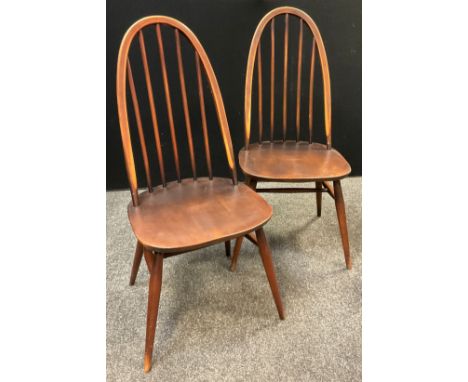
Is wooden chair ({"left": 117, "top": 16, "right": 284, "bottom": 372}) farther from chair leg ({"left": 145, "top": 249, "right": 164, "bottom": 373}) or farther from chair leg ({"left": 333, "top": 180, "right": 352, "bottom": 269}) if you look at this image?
chair leg ({"left": 333, "top": 180, "right": 352, "bottom": 269})

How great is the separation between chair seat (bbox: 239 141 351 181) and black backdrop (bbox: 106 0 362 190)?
59 centimetres

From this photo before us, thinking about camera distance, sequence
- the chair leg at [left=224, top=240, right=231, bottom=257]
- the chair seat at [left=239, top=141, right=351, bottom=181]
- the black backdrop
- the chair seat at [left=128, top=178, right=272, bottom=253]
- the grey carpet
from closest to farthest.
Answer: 1. the chair seat at [left=128, top=178, right=272, bottom=253]
2. the grey carpet
3. the chair seat at [left=239, top=141, right=351, bottom=181]
4. the chair leg at [left=224, top=240, right=231, bottom=257]
5. the black backdrop

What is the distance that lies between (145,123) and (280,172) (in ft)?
3.27

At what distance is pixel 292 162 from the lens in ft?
4.67

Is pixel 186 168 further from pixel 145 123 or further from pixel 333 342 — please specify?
pixel 333 342

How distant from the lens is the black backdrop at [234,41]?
6.02 ft

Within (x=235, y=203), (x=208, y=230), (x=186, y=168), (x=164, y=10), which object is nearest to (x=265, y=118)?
(x=186, y=168)

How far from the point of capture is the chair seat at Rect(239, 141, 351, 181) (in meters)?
1.31

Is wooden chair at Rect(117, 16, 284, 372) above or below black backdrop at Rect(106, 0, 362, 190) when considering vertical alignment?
below

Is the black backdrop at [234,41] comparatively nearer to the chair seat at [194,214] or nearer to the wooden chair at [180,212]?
the wooden chair at [180,212]

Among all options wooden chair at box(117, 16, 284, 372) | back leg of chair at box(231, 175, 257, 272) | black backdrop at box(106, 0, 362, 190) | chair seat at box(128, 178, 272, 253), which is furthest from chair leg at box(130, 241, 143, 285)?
black backdrop at box(106, 0, 362, 190)

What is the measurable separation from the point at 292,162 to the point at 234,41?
0.87 metres

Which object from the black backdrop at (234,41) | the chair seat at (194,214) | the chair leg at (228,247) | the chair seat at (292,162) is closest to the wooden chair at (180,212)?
the chair seat at (194,214)

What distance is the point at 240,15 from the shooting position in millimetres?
1882
